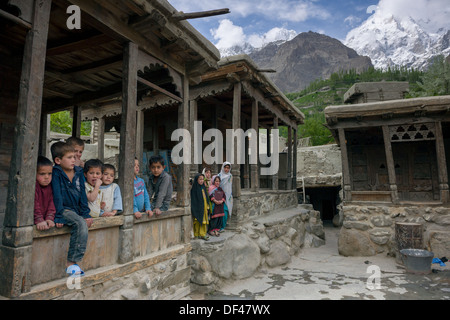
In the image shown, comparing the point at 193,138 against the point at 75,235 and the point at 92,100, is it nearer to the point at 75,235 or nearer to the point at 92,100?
the point at 92,100

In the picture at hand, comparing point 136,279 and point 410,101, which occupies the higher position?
point 410,101

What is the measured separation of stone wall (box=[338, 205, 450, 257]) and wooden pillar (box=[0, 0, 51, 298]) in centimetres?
822

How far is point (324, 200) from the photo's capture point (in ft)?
63.6

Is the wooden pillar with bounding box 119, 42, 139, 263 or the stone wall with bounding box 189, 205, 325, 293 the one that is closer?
the wooden pillar with bounding box 119, 42, 139, 263

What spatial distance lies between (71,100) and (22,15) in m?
3.48

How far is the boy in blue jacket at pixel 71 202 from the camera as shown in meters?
2.78

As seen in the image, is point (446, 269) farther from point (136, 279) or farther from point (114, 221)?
point (114, 221)

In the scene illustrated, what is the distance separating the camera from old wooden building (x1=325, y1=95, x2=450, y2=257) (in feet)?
26.2

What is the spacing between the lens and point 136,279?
3.83 m

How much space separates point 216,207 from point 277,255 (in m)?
2.52

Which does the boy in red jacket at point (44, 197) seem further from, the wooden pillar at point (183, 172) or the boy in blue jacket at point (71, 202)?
the wooden pillar at point (183, 172)

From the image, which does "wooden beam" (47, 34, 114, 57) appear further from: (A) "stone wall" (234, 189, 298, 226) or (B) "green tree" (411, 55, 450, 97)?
(B) "green tree" (411, 55, 450, 97)

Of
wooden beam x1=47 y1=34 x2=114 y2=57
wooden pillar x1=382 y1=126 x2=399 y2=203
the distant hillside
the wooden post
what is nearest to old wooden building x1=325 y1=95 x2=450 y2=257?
wooden pillar x1=382 y1=126 x2=399 y2=203

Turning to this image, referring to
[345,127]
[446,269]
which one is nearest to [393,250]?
[446,269]
